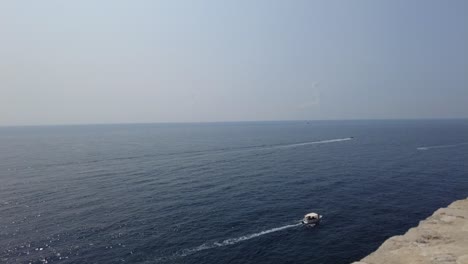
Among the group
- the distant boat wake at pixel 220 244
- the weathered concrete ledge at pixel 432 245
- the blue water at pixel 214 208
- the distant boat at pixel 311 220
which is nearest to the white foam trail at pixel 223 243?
the distant boat wake at pixel 220 244

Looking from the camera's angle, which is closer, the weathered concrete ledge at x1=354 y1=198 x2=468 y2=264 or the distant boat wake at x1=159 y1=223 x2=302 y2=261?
the weathered concrete ledge at x1=354 y1=198 x2=468 y2=264

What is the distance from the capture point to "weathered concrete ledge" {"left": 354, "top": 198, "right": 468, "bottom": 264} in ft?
131

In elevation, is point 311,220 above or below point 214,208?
above

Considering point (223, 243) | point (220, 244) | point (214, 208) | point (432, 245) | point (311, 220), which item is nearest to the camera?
point (432, 245)

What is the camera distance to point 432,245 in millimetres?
44344

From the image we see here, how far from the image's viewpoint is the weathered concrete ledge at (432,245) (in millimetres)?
39844

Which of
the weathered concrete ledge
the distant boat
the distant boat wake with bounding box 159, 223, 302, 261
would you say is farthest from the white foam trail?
the weathered concrete ledge

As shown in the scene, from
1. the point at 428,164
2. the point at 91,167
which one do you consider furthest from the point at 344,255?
the point at 91,167

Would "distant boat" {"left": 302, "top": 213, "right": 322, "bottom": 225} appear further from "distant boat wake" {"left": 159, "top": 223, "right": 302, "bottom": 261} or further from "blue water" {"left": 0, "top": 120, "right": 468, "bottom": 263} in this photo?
"distant boat wake" {"left": 159, "top": 223, "right": 302, "bottom": 261}

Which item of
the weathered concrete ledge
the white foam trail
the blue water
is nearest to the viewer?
the weathered concrete ledge

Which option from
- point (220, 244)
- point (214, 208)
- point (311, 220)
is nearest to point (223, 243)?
point (220, 244)

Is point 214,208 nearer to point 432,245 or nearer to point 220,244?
point 220,244

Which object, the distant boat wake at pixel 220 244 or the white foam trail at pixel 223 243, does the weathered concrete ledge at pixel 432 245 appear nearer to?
the distant boat wake at pixel 220 244

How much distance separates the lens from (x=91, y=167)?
134625 mm
